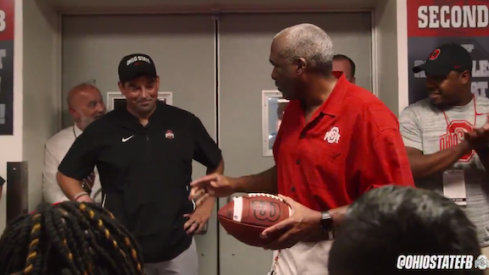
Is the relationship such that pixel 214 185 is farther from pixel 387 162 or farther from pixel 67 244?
pixel 67 244

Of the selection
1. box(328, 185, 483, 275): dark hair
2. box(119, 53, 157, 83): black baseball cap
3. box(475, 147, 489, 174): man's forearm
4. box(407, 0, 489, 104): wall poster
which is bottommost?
box(328, 185, 483, 275): dark hair

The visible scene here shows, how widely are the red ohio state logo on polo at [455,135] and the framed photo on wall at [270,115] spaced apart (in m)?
1.05

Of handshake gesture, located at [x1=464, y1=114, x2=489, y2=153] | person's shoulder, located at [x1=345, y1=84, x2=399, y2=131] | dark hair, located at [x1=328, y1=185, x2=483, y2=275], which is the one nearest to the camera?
dark hair, located at [x1=328, y1=185, x2=483, y2=275]

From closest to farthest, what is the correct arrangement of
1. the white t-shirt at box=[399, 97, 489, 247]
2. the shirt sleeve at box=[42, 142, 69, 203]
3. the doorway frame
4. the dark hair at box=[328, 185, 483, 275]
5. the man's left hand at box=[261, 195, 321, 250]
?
the dark hair at box=[328, 185, 483, 275] < the man's left hand at box=[261, 195, 321, 250] < the white t-shirt at box=[399, 97, 489, 247] < the shirt sleeve at box=[42, 142, 69, 203] < the doorway frame

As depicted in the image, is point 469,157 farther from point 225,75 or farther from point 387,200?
point 387,200

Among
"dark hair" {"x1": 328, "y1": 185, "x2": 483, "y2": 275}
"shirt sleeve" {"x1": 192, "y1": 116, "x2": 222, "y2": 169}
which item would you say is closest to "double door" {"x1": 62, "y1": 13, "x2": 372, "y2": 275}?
"shirt sleeve" {"x1": 192, "y1": 116, "x2": 222, "y2": 169}

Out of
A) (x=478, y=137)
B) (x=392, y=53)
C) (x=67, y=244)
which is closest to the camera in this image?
(x=67, y=244)

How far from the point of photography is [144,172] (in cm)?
222

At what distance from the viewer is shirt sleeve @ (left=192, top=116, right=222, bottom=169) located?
7.86 feet

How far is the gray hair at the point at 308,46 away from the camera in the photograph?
5.35ft

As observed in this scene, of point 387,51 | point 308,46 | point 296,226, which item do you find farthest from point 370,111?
point 387,51

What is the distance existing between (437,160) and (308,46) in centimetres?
99

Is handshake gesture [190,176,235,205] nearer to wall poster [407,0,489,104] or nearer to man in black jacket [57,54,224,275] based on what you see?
man in black jacket [57,54,224,275]

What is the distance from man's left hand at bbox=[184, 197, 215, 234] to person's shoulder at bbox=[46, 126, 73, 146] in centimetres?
102
